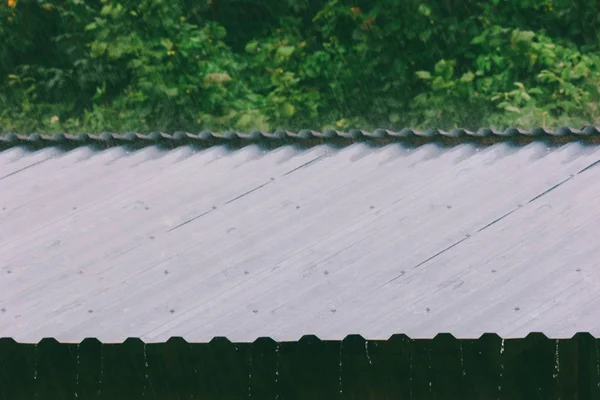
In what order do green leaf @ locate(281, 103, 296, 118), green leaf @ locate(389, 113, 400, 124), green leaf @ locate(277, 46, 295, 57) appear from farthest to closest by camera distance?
green leaf @ locate(277, 46, 295, 57) < green leaf @ locate(389, 113, 400, 124) < green leaf @ locate(281, 103, 296, 118)

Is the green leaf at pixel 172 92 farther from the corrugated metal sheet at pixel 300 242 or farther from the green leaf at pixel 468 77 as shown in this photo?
the corrugated metal sheet at pixel 300 242

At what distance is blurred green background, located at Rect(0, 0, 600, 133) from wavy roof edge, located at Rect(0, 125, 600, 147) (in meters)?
6.36

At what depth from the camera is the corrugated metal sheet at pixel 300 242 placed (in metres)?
4.83

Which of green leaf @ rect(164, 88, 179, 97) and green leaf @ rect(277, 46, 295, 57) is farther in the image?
green leaf @ rect(277, 46, 295, 57)

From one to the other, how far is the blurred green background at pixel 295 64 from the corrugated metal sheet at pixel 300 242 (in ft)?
22.6

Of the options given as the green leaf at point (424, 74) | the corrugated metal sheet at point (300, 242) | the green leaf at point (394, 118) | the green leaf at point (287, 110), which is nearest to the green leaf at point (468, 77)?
the green leaf at point (424, 74)

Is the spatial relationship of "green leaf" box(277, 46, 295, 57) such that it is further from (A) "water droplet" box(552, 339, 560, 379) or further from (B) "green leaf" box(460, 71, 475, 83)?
(A) "water droplet" box(552, 339, 560, 379)

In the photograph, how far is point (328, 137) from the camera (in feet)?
23.5

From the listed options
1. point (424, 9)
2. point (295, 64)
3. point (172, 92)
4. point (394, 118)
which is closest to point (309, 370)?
point (424, 9)

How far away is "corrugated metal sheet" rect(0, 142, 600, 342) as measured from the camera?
15.9 ft

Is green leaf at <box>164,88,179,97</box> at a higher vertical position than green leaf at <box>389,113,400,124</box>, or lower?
higher

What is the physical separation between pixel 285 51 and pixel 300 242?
9.23 metres

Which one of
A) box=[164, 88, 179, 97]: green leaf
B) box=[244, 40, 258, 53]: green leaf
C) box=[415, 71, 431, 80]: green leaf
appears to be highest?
box=[244, 40, 258, 53]: green leaf

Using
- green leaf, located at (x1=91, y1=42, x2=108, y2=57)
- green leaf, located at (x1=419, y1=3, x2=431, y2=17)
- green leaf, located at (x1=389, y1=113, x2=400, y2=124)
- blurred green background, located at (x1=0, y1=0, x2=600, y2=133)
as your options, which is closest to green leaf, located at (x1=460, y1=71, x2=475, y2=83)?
blurred green background, located at (x1=0, y1=0, x2=600, y2=133)
